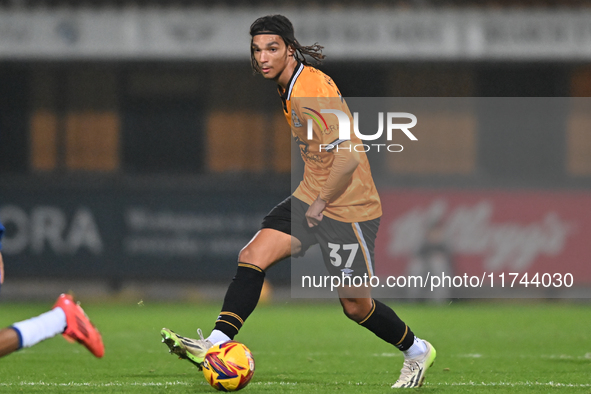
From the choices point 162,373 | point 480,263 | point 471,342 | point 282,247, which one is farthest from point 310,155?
point 480,263

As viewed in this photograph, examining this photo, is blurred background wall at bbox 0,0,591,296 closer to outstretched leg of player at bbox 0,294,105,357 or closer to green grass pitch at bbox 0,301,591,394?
green grass pitch at bbox 0,301,591,394

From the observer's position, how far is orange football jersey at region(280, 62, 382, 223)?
5926mm

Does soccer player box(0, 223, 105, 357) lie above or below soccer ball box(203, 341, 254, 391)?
above

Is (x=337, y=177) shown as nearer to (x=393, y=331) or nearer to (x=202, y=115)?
(x=393, y=331)

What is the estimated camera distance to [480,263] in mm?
15367

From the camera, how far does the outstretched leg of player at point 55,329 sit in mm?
4824

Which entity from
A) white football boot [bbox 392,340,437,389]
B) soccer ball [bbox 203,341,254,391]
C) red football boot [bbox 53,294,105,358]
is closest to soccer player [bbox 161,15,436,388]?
white football boot [bbox 392,340,437,389]

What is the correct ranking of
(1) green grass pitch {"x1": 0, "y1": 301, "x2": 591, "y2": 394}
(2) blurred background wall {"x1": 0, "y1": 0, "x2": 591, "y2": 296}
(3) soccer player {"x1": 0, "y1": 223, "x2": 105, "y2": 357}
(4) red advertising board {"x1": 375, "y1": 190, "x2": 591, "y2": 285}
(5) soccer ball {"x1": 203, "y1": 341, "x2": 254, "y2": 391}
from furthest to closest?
(2) blurred background wall {"x1": 0, "y1": 0, "x2": 591, "y2": 296} < (4) red advertising board {"x1": 375, "y1": 190, "x2": 591, "y2": 285} < (1) green grass pitch {"x1": 0, "y1": 301, "x2": 591, "y2": 394} < (5) soccer ball {"x1": 203, "y1": 341, "x2": 254, "y2": 391} < (3) soccer player {"x1": 0, "y1": 223, "x2": 105, "y2": 357}

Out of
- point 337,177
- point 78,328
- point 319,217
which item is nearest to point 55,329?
point 78,328

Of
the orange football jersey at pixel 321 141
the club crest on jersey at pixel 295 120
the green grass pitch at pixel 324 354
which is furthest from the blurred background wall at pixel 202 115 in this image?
the club crest on jersey at pixel 295 120

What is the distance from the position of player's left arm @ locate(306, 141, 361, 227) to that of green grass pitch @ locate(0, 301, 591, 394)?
1.10 meters

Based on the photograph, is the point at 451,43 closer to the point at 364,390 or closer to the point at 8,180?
the point at 8,180

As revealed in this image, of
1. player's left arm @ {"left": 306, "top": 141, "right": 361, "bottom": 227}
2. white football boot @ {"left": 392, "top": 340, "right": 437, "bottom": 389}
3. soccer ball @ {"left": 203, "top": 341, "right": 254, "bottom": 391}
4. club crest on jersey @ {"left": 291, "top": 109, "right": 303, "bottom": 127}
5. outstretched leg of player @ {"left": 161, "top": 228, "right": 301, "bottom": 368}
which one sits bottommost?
white football boot @ {"left": 392, "top": 340, "right": 437, "bottom": 389}

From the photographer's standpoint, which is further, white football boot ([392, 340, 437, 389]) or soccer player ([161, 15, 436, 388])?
Result: white football boot ([392, 340, 437, 389])
